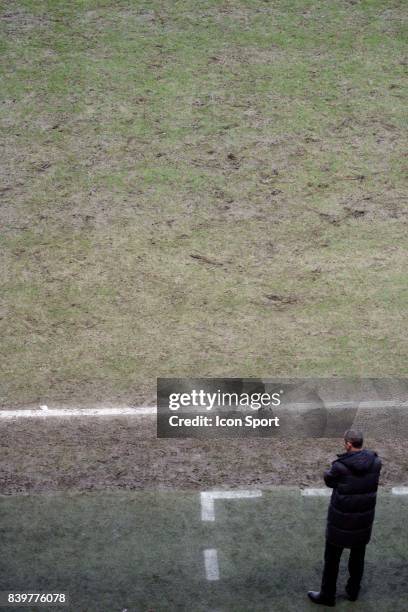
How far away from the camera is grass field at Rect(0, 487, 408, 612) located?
295 inches

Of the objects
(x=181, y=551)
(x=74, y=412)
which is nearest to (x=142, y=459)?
(x=74, y=412)

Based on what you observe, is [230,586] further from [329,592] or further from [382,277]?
[382,277]

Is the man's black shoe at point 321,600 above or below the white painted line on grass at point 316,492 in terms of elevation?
above

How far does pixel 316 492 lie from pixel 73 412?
2.87m

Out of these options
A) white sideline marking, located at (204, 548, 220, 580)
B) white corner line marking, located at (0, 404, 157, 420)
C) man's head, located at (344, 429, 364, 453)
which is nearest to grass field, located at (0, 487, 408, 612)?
white sideline marking, located at (204, 548, 220, 580)

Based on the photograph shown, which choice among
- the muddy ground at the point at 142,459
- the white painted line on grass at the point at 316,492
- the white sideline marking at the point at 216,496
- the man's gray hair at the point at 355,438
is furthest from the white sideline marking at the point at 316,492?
the man's gray hair at the point at 355,438

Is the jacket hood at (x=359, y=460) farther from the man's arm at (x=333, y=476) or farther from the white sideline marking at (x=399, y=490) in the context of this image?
the white sideline marking at (x=399, y=490)

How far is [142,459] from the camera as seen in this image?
9.27 metres

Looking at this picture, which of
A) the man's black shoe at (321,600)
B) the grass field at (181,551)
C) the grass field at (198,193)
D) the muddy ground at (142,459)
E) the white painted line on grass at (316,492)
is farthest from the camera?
the grass field at (198,193)

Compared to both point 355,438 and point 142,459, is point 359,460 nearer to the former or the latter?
point 355,438

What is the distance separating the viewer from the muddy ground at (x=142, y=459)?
892 cm

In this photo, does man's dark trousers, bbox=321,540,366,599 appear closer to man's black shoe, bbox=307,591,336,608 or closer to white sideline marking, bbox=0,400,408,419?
man's black shoe, bbox=307,591,336,608

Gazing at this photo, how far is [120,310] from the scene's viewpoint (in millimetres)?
11742

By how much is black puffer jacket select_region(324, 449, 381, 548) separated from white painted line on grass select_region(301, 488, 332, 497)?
5.11ft
